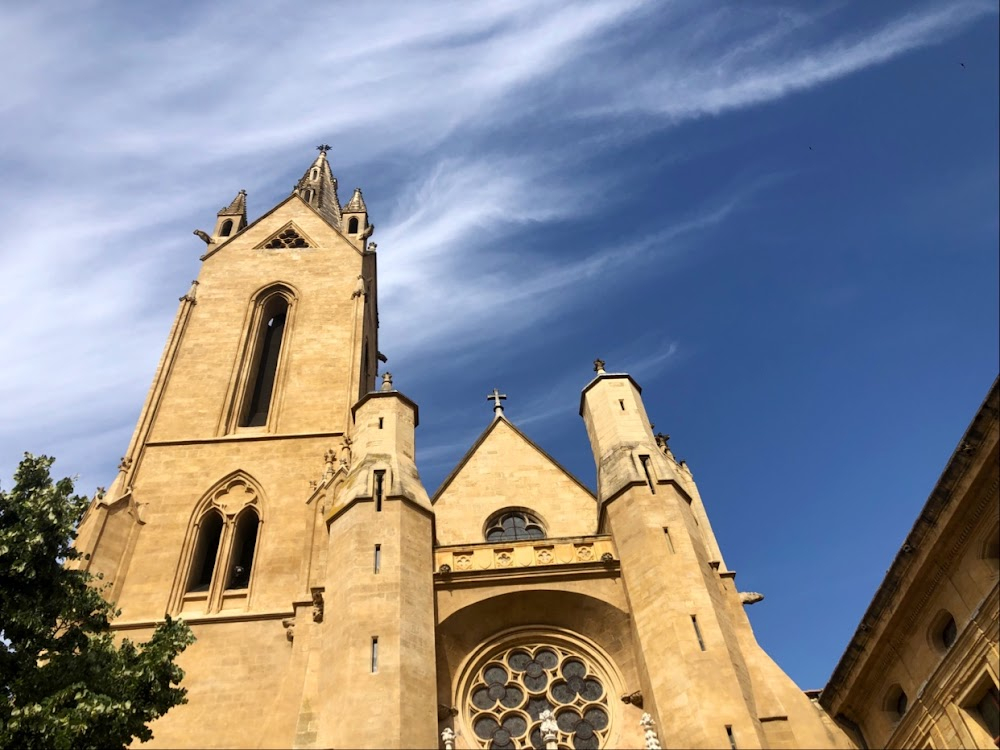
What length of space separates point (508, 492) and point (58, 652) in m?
9.55

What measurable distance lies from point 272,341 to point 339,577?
1378cm

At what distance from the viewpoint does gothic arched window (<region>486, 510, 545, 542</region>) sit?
59.7 ft

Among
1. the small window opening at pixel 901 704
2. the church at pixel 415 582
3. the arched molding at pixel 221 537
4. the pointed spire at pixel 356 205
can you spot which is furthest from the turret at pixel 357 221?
the small window opening at pixel 901 704

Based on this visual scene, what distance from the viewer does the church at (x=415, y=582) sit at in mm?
12242

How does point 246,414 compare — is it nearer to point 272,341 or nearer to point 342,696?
point 272,341

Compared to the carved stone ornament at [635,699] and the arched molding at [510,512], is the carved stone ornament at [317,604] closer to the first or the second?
the arched molding at [510,512]

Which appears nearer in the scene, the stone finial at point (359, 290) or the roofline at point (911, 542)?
the roofline at point (911, 542)

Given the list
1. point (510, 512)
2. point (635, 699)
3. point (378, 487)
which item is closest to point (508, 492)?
point (510, 512)

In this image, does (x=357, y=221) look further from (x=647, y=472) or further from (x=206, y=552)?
(x=647, y=472)

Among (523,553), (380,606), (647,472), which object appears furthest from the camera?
(647,472)

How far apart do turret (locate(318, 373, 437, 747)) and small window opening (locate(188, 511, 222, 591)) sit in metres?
4.79

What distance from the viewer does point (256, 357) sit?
24688 millimetres

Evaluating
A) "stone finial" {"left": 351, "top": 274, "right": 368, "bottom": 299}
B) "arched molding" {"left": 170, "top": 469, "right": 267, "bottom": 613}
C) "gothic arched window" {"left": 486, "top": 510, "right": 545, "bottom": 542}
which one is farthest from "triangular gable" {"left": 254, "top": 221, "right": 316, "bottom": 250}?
"gothic arched window" {"left": 486, "top": 510, "right": 545, "bottom": 542}

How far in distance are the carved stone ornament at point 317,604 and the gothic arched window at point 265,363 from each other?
8.91m
